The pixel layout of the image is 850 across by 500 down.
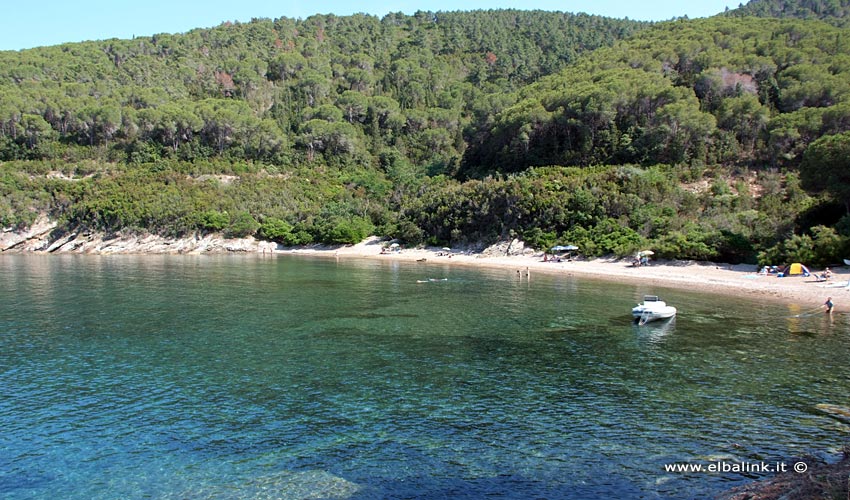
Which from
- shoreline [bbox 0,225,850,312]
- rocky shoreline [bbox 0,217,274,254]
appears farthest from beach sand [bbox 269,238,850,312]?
rocky shoreline [bbox 0,217,274,254]

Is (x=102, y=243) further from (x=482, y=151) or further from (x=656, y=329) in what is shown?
(x=656, y=329)

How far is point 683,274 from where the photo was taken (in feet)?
196

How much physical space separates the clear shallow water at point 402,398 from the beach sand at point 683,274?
576 cm

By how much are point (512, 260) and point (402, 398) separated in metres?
61.6

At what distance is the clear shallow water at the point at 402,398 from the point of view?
49.9 feet

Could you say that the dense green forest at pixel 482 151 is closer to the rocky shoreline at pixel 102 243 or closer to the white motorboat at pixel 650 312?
the rocky shoreline at pixel 102 243

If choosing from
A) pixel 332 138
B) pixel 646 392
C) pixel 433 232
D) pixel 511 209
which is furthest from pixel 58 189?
pixel 646 392

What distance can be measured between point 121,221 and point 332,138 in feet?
194

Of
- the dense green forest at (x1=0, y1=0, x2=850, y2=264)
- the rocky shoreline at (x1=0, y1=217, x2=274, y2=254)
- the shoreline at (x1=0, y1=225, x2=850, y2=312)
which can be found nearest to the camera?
the shoreline at (x1=0, y1=225, x2=850, y2=312)

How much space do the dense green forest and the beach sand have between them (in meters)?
2.40

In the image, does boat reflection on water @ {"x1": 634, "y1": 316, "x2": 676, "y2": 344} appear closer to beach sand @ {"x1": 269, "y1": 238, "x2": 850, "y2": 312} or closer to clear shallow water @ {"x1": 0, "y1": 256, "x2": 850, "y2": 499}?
clear shallow water @ {"x1": 0, "y1": 256, "x2": 850, "y2": 499}

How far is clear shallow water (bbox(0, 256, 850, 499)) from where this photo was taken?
15.2 m

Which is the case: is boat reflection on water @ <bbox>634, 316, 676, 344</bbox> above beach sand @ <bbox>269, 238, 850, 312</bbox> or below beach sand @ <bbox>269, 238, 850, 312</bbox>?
below

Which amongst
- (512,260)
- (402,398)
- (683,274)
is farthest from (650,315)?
(512,260)
